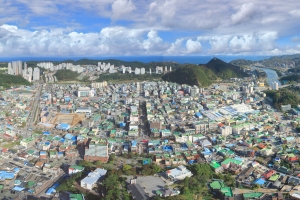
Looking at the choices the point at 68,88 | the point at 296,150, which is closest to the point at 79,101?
the point at 68,88

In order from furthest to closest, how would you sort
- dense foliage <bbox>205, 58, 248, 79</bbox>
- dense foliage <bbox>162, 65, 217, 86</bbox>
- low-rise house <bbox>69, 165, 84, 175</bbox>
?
1. dense foliage <bbox>205, 58, 248, 79</bbox>
2. dense foliage <bbox>162, 65, 217, 86</bbox>
3. low-rise house <bbox>69, 165, 84, 175</bbox>

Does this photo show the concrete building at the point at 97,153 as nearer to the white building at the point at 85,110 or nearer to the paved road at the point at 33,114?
the paved road at the point at 33,114

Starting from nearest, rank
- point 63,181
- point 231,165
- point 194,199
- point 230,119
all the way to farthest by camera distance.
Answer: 1. point 194,199
2. point 63,181
3. point 231,165
4. point 230,119

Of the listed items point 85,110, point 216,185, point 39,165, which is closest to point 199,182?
point 216,185

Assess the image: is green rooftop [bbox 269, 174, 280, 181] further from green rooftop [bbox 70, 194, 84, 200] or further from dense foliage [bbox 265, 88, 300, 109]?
dense foliage [bbox 265, 88, 300, 109]

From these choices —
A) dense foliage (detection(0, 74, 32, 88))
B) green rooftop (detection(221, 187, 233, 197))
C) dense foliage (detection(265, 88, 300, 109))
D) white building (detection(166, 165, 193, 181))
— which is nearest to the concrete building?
white building (detection(166, 165, 193, 181))

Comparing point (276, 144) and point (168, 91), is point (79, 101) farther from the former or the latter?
point (276, 144)
